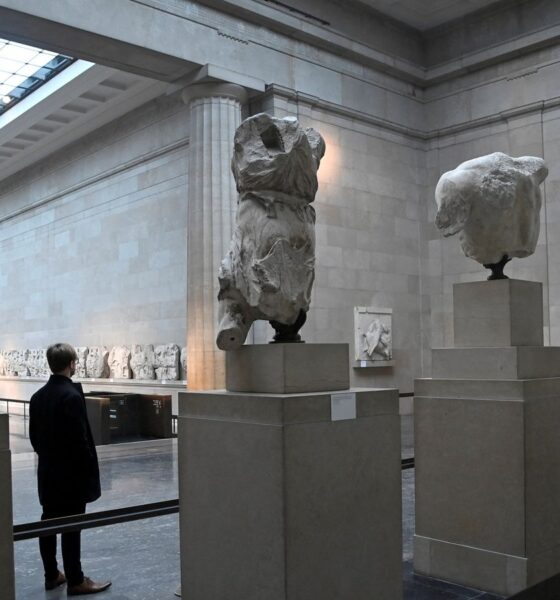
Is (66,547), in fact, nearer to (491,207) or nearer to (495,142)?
(491,207)

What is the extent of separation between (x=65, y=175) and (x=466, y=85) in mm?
12303

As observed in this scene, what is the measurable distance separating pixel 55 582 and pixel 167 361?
40.0 feet

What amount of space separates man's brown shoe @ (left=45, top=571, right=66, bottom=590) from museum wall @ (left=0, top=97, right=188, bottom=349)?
12.2 metres

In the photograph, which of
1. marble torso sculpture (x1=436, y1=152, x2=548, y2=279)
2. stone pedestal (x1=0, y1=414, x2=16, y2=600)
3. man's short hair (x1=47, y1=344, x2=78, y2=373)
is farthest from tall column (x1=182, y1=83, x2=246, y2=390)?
stone pedestal (x1=0, y1=414, x2=16, y2=600)

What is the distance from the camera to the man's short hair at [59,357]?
A: 568cm

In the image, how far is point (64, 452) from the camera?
557cm

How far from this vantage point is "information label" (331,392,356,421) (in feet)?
15.2

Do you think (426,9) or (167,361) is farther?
(167,361)

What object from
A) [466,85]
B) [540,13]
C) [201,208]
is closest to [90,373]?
[201,208]

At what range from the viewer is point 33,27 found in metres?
12.5

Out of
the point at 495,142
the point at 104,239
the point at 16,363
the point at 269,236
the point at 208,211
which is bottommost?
the point at 16,363

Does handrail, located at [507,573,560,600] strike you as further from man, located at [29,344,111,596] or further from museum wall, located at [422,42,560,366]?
museum wall, located at [422,42,560,366]

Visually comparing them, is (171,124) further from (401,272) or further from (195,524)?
(195,524)

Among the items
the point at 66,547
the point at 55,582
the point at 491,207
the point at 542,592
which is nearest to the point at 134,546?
the point at 55,582
